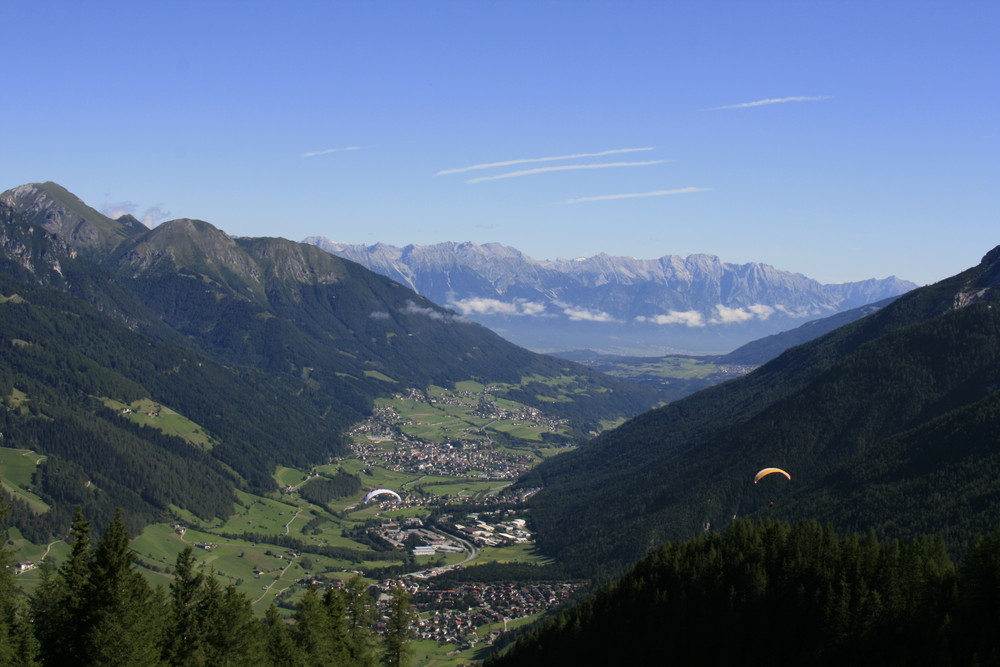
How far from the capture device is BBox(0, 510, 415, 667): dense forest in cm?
4509

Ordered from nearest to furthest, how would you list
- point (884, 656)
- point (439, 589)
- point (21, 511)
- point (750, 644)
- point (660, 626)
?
1. point (884, 656)
2. point (750, 644)
3. point (660, 626)
4. point (439, 589)
5. point (21, 511)

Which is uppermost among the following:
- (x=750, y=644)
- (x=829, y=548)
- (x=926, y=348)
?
(x=926, y=348)

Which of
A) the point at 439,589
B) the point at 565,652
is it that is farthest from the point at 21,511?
the point at 565,652

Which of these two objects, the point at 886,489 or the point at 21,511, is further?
the point at 21,511

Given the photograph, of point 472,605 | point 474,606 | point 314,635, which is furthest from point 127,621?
point 472,605

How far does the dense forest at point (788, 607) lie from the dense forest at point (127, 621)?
34.5 meters

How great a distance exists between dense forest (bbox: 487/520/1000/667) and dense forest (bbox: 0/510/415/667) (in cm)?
3449

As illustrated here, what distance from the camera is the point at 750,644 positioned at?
72.8 metres

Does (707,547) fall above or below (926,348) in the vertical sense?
below

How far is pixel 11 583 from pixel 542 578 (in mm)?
126321

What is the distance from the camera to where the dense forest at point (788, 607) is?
5994 centimetres

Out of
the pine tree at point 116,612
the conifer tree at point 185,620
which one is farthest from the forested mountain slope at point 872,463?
the pine tree at point 116,612

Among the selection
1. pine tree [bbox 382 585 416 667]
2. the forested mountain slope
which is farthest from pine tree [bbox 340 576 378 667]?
the forested mountain slope

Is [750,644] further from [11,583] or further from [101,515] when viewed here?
[101,515]
